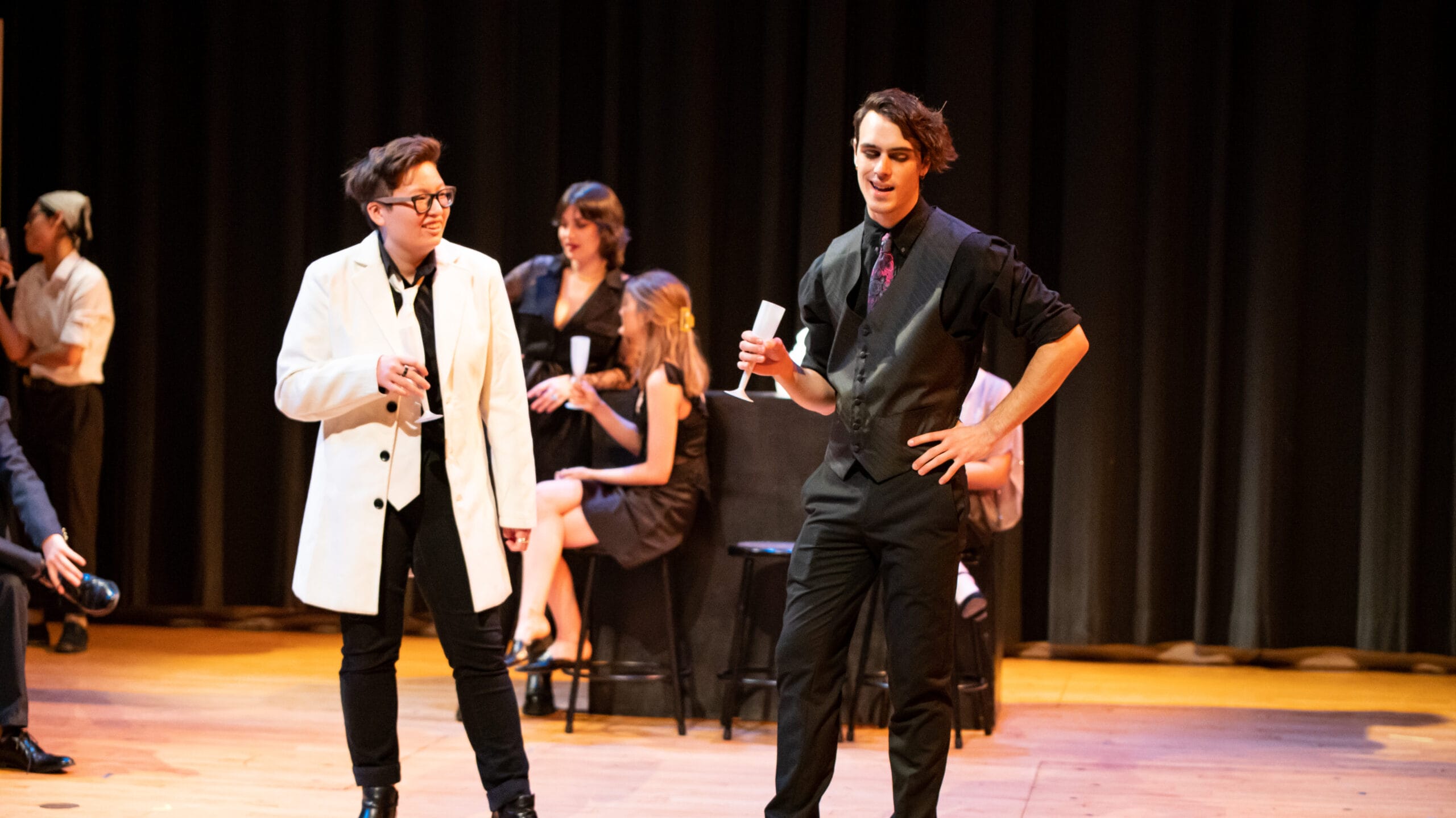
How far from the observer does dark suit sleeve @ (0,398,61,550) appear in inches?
142

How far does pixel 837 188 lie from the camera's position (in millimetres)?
5824

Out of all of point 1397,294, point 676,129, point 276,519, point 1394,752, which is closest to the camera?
point 1394,752

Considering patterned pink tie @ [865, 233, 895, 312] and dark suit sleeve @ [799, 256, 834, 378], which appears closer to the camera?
patterned pink tie @ [865, 233, 895, 312]

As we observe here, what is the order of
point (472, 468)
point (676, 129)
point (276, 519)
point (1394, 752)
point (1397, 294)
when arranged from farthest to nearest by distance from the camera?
point (276, 519), point (676, 129), point (1397, 294), point (1394, 752), point (472, 468)

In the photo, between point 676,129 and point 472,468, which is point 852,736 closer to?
point 472,468

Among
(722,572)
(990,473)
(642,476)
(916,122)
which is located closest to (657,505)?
(642,476)

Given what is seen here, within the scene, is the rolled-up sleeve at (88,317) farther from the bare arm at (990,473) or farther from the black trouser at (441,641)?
the bare arm at (990,473)

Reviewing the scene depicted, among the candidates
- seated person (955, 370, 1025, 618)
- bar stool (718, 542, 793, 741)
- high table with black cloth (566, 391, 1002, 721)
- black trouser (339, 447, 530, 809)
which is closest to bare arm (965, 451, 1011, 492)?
seated person (955, 370, 1025, 618)

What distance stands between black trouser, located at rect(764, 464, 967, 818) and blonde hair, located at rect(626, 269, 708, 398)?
1680 mm

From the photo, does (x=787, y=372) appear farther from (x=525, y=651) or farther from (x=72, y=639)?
(x=72, y=639)

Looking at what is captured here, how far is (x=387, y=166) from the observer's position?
302 cm

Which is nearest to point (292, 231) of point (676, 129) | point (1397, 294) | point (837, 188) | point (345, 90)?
point (345, 90)

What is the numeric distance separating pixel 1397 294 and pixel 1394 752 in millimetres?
1986

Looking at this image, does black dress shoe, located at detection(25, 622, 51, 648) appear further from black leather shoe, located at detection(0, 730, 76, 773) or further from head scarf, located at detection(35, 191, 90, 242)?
black leather shoe, located at detection(0, 730, 76, 773)
